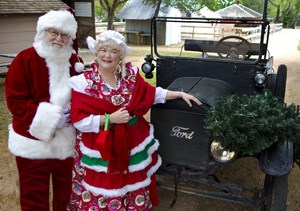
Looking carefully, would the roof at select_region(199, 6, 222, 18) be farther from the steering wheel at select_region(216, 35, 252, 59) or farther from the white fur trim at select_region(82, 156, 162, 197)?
the white fur trim at select_region(82, 156, 162, 197)

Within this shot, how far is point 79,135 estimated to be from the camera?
244 centimetres

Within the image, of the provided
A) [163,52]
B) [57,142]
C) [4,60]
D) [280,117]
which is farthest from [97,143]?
[4,60]

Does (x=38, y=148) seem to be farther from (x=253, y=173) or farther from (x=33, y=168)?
(x=253, y=173)

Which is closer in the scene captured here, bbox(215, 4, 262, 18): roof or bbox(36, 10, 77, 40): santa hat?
bbox(36, 10, 77, 40): santa hat

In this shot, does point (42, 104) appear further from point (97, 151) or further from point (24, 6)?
point (24, 6)

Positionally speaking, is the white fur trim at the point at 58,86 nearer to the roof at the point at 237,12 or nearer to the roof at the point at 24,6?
the roof at the point at 237,12

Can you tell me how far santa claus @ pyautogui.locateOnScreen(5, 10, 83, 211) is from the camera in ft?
7.66

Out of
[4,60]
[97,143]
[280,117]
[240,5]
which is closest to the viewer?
[97,143]

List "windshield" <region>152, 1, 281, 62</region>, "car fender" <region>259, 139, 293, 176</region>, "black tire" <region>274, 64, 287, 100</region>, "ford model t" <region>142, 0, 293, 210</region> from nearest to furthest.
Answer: "car fender" <region>259, 139, 293, 176</region>
"ford model t" <region>142, 0, 293, 210</region>
"black tire" <region>274, 64, 287, 100</region>
"windshield" <region>152, 1, 281, 62</region>

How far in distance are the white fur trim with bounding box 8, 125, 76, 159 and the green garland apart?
3.50ft

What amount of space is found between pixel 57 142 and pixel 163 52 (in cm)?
167

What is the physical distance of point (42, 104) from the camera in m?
2.35

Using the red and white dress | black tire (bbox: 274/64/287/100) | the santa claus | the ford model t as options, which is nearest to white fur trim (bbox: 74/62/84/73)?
the santa claus

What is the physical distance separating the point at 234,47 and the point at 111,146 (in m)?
1.96
